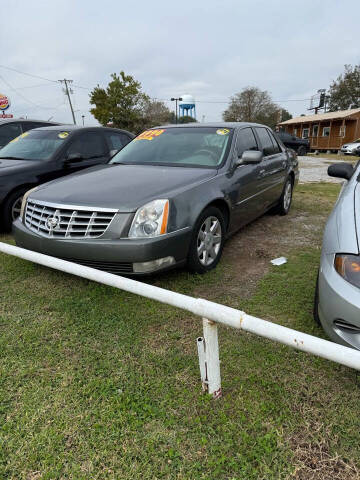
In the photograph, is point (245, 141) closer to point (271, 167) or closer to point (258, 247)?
point (271, 167)

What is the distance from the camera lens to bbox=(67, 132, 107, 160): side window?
535 cm

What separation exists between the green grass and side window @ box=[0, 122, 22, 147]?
525 centimetres

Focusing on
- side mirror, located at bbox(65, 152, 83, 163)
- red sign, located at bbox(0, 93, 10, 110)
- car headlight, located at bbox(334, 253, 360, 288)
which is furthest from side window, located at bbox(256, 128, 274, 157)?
red sign, located at bbox(0, 93, 10, 110)

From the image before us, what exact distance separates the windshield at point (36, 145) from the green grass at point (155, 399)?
120 inches

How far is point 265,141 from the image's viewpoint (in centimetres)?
483

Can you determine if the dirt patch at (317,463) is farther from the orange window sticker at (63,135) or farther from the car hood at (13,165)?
the orange window sticker at (63,135)

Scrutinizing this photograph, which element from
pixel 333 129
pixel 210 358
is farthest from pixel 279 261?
pixel 333 129

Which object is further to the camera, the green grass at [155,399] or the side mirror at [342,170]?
the side mirror at [342,170]

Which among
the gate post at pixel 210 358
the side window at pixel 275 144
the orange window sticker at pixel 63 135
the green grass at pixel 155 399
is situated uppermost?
the orange window sticker at pixel 63 135

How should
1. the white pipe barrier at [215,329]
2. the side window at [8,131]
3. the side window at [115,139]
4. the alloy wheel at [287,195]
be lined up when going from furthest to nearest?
the side window at [8,131] < the side window at [115,139] < the alloy wheel at [287,195] < the white pipe barrier at [215,329]

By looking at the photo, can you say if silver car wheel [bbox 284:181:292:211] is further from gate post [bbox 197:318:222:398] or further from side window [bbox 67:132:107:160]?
gate post [bbox 197:318:222:398]

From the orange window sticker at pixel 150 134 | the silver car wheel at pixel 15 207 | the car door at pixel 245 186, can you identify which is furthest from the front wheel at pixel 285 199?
the silver car wheel at pixel 15 207

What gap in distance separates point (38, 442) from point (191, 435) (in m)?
0.74

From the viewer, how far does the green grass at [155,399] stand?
1.49m
